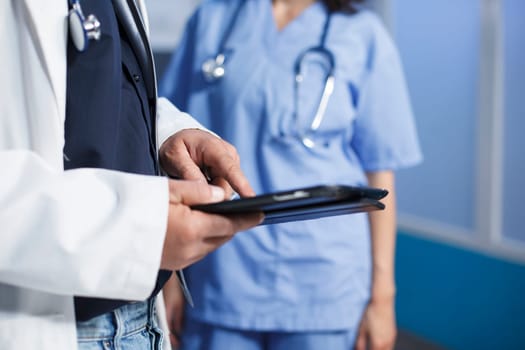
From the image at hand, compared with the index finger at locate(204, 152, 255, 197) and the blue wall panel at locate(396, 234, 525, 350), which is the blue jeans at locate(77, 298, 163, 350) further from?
the blue wall panel at locate(396, 234, 525, 350)

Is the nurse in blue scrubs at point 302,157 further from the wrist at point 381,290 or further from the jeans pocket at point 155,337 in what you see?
the jeans pocket at point 155,337

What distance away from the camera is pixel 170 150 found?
78 cm

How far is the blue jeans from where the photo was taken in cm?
66

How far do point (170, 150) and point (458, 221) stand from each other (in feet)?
6.11

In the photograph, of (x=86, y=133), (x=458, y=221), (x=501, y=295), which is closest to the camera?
(x=86, y=133)

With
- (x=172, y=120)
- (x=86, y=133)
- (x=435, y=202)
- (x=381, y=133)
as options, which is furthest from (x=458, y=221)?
(x=86, y=133)

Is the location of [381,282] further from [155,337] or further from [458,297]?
[458,297]

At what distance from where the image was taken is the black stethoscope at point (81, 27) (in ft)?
2.11

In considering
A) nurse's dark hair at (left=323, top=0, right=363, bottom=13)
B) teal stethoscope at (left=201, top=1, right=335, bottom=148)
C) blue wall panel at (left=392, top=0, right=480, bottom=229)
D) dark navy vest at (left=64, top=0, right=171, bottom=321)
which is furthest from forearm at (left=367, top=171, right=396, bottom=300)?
blue wall panel at (left=392, top=0, right=480, bottom=229)

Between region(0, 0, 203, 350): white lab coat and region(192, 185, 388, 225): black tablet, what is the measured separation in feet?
0.19

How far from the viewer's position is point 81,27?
0.64 m

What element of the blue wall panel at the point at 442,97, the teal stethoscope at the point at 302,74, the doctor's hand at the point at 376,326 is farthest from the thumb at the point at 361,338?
the blue wall panel at the point at 442,97

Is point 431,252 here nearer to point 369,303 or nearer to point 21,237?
point 369,303

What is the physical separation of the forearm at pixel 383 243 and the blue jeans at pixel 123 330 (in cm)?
68
